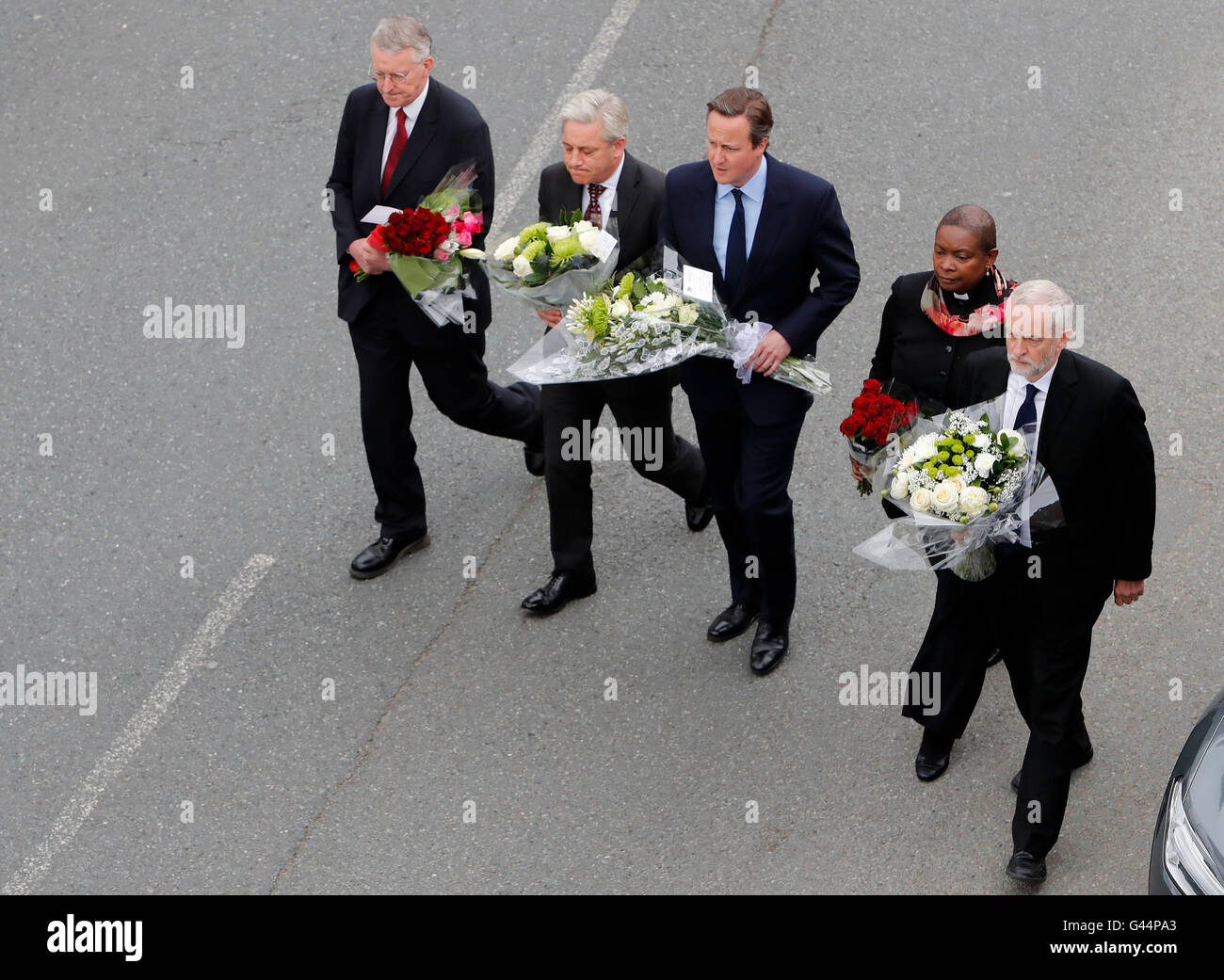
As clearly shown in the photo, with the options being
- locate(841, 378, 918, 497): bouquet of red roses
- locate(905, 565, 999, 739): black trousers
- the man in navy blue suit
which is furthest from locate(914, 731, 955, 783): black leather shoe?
locate(841, 378, 918, 497): bouquet of red roses

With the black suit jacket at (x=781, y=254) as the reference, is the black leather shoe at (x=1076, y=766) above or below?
below

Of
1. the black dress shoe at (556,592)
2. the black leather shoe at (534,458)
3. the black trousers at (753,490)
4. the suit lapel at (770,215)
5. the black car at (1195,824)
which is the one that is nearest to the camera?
the black car at (1195,824)

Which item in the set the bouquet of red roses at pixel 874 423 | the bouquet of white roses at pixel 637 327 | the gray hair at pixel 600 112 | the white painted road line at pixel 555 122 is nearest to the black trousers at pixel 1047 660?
the bouquet of red roses at pixel 874 423

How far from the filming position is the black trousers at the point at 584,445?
7.03 meters

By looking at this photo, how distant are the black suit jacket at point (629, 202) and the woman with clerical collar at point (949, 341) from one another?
108cm

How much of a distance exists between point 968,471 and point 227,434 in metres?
4.17

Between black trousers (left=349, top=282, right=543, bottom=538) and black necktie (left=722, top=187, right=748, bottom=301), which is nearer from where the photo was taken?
black necktie (left=722, top=187, right=748, bottom=301)

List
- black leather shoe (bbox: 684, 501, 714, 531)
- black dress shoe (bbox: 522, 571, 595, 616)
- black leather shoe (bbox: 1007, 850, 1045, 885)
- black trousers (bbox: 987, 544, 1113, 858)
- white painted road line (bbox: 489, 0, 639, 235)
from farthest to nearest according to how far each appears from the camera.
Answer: white painted road line (bbox: 489, 0, 639, 235) < black leather shoe (bbox: 684, 501, 714, 531) < black dress shoe (bbox: 522, 571, 595, 616) < black leather shoe (bbox: 1007, 850, 1045, 885) < black trousers (bbox: 987, 544, 1113, 858)

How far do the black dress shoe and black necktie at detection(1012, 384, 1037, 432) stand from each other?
95.3 inches

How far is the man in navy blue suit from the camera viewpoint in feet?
20.7

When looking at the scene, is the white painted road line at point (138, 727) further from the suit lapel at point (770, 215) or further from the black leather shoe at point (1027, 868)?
the black leather shoe at point (1027, 868)

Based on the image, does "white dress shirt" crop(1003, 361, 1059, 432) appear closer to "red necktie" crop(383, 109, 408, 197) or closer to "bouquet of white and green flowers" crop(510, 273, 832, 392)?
"bouquet of white and green flowers" crop(510, 273, 832, 392)

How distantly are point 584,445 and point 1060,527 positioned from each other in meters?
2.27

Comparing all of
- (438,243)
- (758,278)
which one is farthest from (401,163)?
(758,278)
